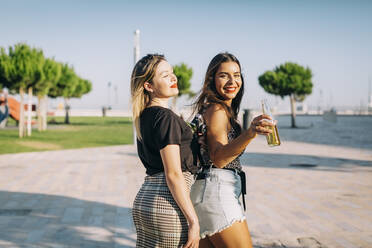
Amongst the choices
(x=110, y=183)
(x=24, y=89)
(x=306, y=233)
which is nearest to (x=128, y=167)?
(x=110, y=183)

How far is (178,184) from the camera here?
74.5 inches

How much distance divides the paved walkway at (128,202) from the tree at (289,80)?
19062mm

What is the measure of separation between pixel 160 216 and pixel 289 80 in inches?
1165

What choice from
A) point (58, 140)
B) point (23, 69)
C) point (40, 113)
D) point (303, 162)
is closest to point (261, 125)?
point (303, 162)

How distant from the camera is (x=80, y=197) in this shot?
6.81 meters

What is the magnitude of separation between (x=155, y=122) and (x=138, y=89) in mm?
245

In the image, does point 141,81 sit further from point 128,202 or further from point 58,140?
point 58,140

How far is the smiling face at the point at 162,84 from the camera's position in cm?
206

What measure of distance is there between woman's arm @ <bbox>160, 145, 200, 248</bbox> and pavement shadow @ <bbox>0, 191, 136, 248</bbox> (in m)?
2.66

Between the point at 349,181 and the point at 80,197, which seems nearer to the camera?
the point at 80,197

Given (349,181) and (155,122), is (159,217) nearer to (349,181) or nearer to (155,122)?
(155,122)

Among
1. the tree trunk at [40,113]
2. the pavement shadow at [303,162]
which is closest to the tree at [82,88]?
the tree trunk at [40,113]

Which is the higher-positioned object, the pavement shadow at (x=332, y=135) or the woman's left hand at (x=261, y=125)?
the woman's left hand at (x=261, y=125)

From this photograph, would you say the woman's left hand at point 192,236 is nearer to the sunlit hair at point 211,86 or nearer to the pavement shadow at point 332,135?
the sunlit hair at point 211,86
